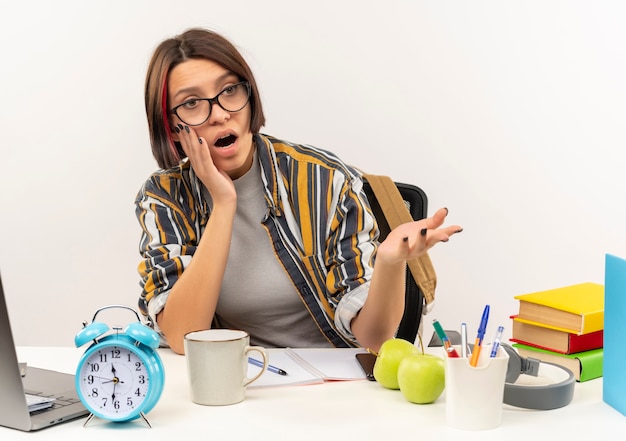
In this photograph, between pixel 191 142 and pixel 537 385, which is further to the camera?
pixel 191 142

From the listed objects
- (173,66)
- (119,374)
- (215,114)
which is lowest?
(119,374)

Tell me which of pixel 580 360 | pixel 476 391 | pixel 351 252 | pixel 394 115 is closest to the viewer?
pixel 476 391

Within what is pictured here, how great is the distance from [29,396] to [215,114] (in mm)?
805

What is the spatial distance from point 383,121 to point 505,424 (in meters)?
1.73

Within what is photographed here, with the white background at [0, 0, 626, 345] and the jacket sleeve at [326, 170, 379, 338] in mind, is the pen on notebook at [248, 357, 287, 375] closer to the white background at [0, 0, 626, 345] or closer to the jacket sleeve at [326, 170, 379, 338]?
the jacket sleeve at [326, 170, 379, 338]

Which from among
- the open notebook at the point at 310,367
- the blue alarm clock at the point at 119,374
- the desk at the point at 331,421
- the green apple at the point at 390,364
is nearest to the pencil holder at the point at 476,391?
the desk at the point at 331,421

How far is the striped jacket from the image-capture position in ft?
5.81

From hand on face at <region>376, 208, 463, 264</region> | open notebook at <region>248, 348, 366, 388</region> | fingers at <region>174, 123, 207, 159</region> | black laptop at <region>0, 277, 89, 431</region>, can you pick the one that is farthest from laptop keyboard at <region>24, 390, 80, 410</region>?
fingers at <region>174, 123, 207, 159</region>

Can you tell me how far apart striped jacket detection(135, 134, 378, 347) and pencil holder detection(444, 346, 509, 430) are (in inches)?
25.0

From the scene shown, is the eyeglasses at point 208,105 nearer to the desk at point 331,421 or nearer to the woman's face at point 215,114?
the woman's face at point 215,114

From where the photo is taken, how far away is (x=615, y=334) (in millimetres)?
1190

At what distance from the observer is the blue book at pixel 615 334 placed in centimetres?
116

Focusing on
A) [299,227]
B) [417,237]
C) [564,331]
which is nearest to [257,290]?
[299,227]

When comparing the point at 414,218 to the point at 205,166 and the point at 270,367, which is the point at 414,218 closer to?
the point at 205,166
